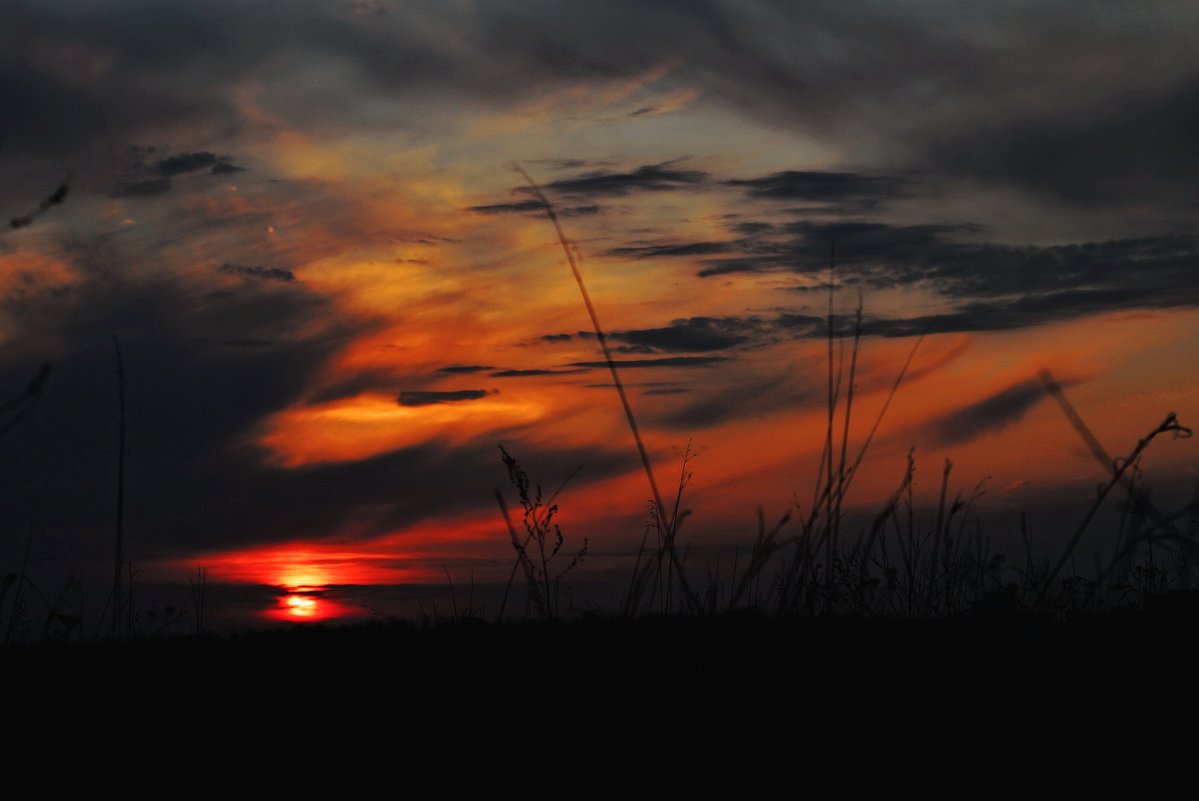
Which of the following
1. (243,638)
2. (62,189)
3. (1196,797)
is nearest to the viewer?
(1196,797)

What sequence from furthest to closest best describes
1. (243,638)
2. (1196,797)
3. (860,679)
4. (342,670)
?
(243,638) → (342,670) → (860,679) → (1196,797)

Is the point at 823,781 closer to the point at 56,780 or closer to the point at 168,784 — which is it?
the point at 168,784

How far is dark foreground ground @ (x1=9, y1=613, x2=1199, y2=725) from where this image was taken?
7.95 feet

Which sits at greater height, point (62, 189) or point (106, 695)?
point (62, 189)

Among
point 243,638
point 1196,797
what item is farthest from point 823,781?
point 243,638

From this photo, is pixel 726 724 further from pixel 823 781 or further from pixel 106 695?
pixel 106 695

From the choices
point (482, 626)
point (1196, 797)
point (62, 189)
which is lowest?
point (1196, 797)

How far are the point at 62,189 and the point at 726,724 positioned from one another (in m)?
1.67

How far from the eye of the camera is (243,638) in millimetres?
3576

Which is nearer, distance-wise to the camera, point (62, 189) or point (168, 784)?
point (168, 784)

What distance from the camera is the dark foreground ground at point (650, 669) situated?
2424 millimetres

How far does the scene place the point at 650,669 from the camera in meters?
2.72

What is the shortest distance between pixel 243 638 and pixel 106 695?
0.90m

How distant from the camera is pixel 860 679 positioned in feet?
8.59
